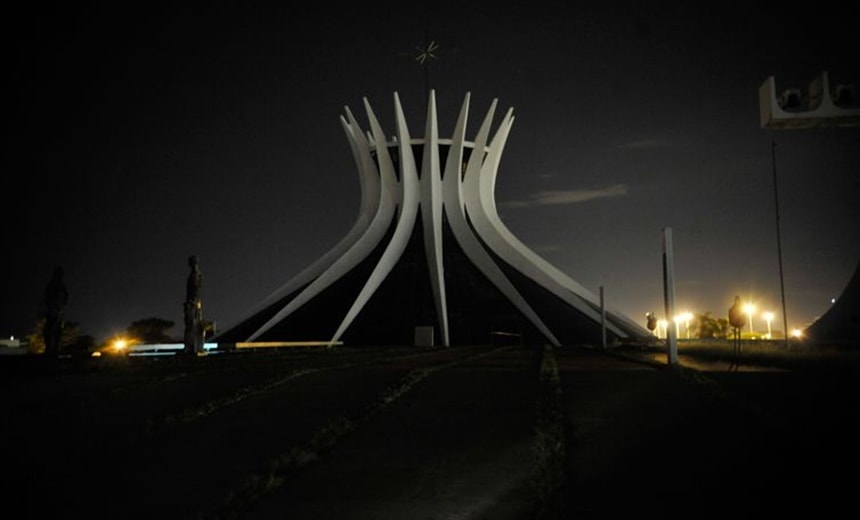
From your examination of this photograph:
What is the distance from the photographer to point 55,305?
17641mm

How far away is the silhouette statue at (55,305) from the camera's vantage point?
17.4 metres

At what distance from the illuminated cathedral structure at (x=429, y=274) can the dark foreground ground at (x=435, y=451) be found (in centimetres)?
2497

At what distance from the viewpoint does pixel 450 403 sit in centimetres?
685

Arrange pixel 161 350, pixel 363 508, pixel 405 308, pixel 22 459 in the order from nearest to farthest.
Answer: pixel 363 508
pixel 22 459
pixel 161 350
pixel 405 308

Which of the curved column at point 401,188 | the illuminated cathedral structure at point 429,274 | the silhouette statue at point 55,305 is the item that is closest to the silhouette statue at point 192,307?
the silhouette statue at point 55,305

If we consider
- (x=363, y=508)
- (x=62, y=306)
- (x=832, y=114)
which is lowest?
(x=363, y=508)

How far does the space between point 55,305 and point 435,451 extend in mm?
15678

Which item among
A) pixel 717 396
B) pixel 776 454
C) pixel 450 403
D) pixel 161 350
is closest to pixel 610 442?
pixel 776 454

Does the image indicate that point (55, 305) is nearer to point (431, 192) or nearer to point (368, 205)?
point (431, 192)

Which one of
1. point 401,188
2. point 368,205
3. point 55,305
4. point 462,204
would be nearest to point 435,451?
point 55,305

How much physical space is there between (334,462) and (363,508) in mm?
950

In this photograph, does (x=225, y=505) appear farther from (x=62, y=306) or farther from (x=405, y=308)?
(x=405, y=308)

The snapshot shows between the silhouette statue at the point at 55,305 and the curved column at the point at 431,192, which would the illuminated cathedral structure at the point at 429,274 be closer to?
the curved column at the point at 431,192

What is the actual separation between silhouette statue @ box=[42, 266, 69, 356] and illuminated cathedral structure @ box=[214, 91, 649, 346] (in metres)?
16.7
